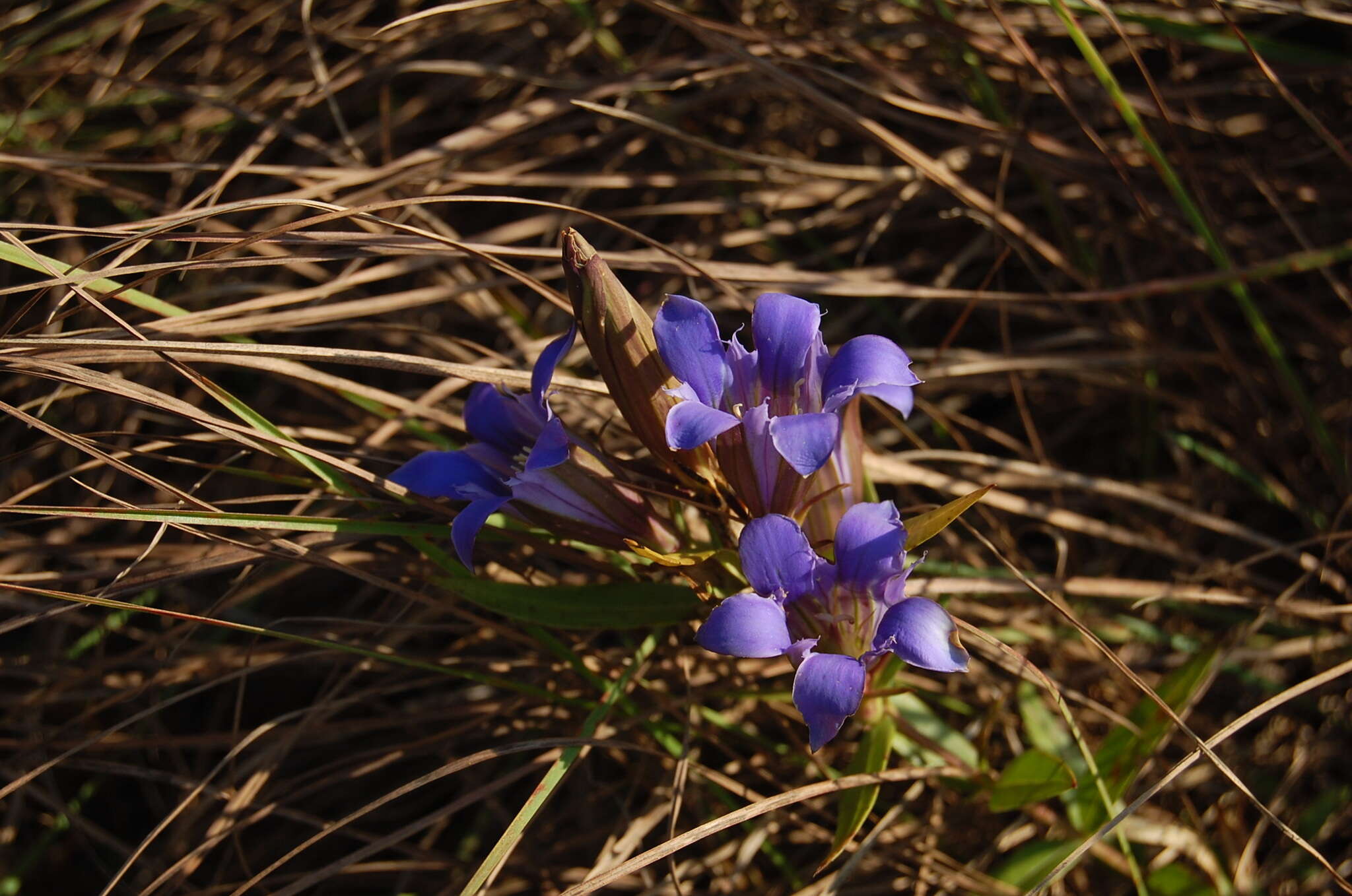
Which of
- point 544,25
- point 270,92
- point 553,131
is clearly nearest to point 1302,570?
point 553,131

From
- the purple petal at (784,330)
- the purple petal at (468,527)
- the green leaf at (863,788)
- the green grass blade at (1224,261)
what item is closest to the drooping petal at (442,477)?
the purple petal at (468,527)

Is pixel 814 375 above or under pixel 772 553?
above

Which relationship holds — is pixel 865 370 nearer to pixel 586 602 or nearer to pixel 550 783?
pixel 586 602

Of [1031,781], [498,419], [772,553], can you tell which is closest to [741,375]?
[772,553]

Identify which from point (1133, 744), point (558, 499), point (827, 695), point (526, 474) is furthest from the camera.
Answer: point (1133, 744)

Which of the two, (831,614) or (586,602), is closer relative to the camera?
(831,614)

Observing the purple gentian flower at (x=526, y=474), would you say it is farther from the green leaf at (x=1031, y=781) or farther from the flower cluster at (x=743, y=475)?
the green leaf at (x=1031, y=781)
